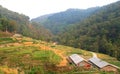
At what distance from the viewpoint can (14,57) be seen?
48.0m

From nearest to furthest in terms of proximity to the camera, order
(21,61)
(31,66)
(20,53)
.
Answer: (31,66) → (21,61) → (20,53)

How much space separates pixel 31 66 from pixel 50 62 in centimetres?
434

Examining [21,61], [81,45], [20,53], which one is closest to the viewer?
[21,61]

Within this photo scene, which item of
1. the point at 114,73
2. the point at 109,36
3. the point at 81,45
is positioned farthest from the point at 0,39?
the point at 109,36

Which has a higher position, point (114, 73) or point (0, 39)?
point (0, 39)

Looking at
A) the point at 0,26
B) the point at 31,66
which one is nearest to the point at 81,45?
the point at 0,26

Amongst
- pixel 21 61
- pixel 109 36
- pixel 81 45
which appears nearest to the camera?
pixel 21 61

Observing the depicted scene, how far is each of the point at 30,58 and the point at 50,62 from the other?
366cm

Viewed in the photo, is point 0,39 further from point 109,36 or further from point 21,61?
point 109,36

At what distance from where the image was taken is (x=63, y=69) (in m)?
46.7

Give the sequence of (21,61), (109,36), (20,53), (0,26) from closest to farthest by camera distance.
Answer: (21,61)
(20,53)
(0,26)
(109,36)

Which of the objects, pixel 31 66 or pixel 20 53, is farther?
pixel 20 53

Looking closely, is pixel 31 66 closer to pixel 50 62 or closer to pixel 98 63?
pixel 50 62

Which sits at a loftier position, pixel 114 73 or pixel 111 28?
pixel 111 28
